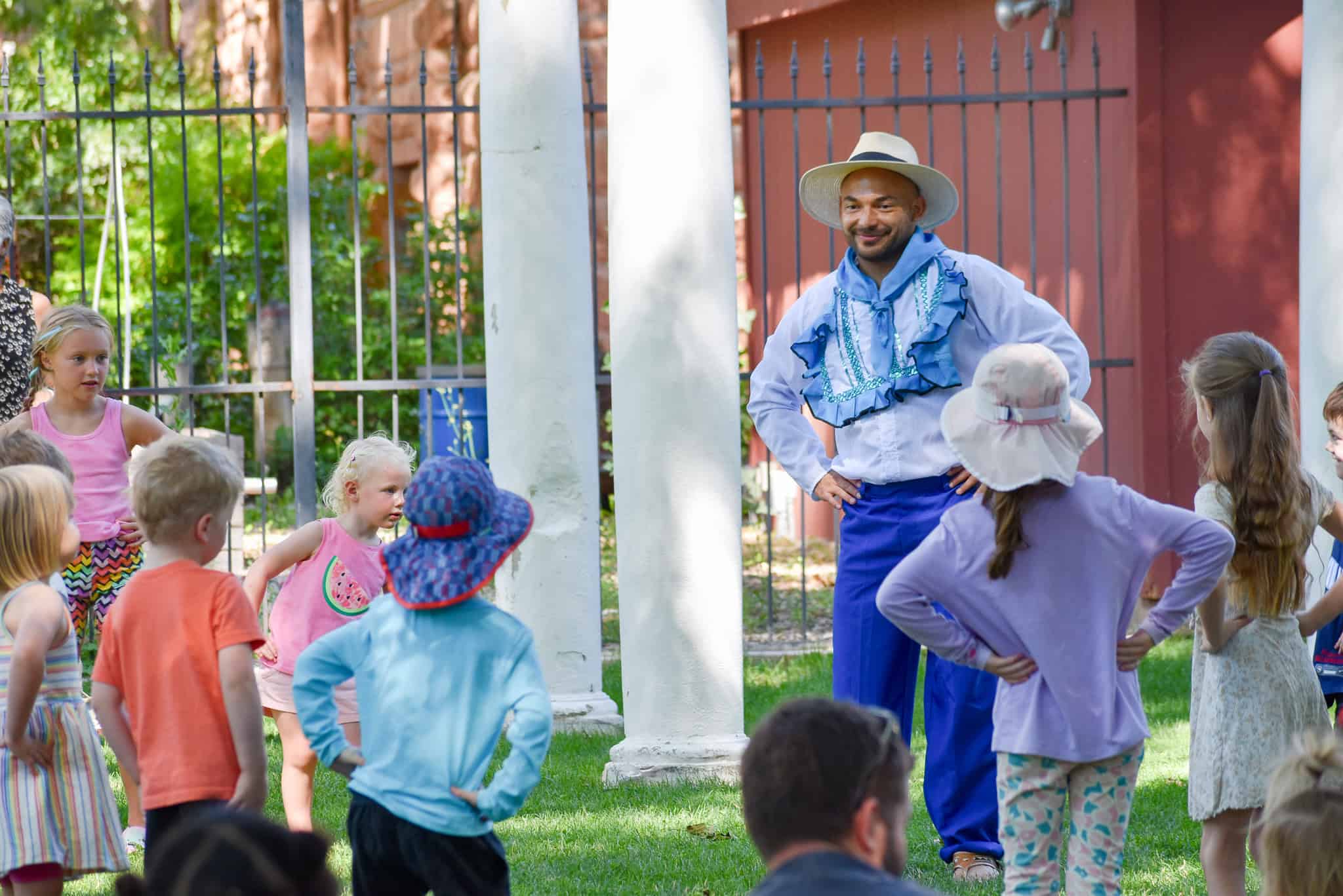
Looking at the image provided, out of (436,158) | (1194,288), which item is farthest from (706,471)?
(436,158)

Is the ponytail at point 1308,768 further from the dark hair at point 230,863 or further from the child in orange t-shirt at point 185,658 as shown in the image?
the child in orange t-shirt at point 185,658

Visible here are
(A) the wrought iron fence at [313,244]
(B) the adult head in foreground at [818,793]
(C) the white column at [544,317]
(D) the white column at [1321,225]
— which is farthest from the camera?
(A) the wrought iron fence at [313,244]

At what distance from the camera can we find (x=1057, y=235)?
9641 mm

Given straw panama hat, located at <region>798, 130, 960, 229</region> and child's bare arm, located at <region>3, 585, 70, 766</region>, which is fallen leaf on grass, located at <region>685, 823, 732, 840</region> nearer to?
straw panama hat, located at <region>798, 130, 960, 229</region>

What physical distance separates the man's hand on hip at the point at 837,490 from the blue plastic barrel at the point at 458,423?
6.66 m

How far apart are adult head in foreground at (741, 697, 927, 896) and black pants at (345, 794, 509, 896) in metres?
0.92

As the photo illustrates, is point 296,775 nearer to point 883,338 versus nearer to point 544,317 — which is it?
point 883,338

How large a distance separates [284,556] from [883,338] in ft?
5.46

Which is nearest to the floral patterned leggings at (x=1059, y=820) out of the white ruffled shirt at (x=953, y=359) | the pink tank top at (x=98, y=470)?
the white ruffled shirt at (x=953, y=359)

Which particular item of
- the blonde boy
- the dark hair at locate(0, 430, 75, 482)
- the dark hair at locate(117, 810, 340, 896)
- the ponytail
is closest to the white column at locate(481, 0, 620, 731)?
the dark hair at locate(0, 430, 75, 482)

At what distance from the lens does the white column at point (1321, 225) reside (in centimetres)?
657

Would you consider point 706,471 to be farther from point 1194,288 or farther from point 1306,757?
point 1194,288

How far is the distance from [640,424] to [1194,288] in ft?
15.1

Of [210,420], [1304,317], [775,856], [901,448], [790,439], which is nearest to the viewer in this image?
[775,856]
